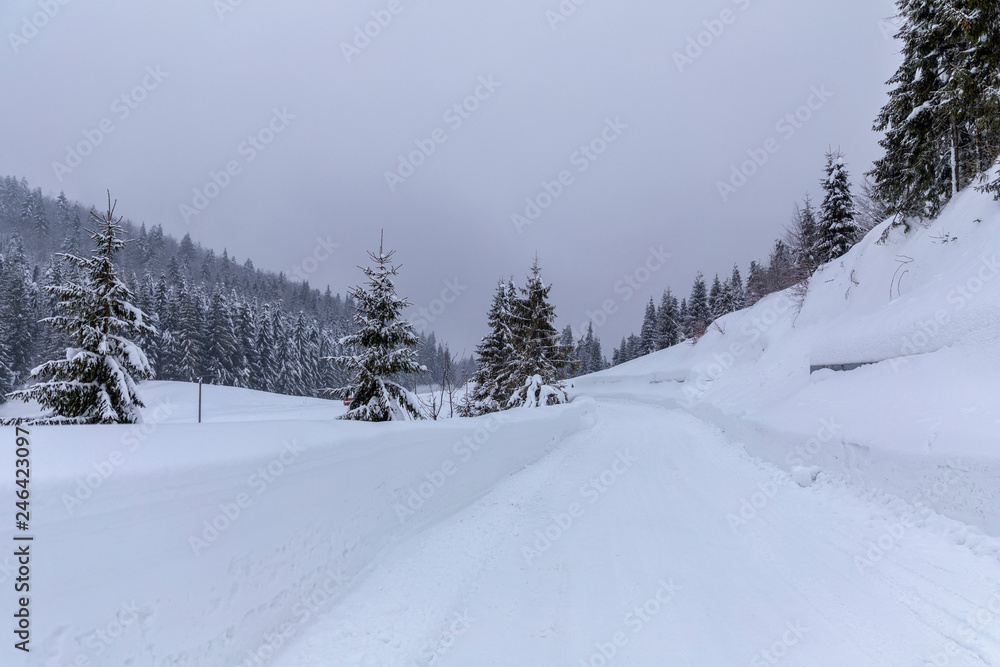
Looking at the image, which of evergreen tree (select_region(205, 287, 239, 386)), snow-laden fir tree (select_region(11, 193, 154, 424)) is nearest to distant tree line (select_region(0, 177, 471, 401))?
evergreen tree (select_region(205, 287, 239, 386))

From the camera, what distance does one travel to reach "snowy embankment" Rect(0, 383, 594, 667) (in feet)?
6.73

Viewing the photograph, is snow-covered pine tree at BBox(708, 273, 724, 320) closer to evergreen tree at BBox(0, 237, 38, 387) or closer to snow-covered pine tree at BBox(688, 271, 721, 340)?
snow-covered pine tree at BBox(688, 271, 721, 340)

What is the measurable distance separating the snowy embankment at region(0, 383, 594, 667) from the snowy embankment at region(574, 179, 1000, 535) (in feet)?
20.7

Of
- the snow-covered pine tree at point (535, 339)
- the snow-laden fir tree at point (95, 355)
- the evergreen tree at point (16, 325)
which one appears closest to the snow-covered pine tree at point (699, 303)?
the snow-covered pine tree at point (535, 339)

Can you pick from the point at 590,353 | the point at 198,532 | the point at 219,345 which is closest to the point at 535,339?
the point at 198,532

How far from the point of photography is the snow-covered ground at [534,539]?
234 centimetres

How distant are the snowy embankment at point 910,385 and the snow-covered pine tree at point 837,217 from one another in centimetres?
1179

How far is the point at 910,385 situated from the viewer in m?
6.82

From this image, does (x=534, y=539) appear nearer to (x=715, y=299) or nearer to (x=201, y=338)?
(x=201, y=338)

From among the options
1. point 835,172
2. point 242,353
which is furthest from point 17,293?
point 835,172

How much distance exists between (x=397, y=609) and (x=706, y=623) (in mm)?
2478

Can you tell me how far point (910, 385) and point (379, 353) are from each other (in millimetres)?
9819

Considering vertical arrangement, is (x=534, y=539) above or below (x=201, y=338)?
below

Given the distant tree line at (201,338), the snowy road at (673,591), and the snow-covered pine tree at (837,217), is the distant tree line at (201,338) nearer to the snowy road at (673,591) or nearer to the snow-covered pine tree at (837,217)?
the snowy road at (673,591)
